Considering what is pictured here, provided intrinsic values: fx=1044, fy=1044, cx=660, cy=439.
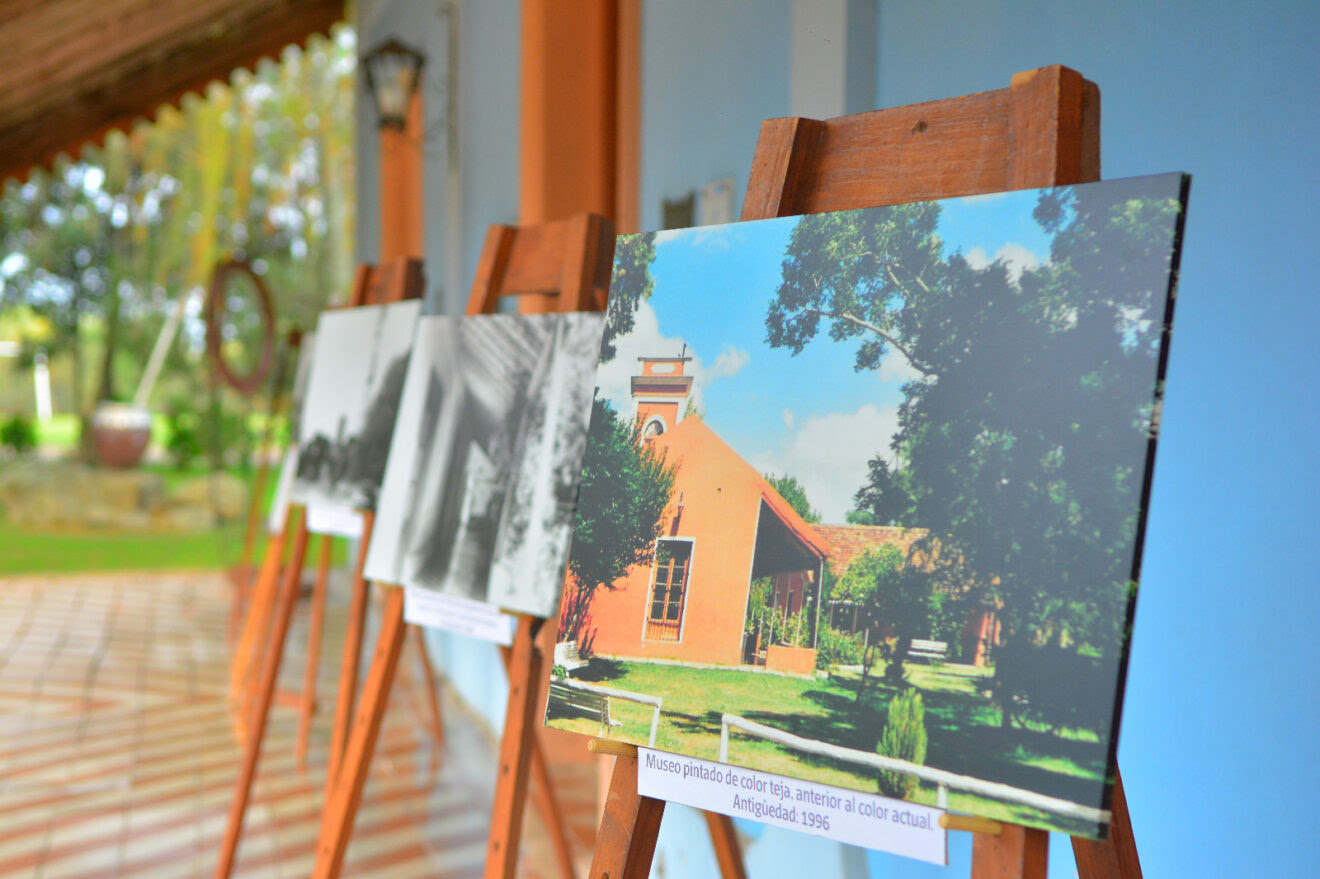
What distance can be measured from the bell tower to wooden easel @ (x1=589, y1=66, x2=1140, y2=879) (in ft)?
0.73

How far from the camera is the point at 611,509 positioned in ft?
4.37

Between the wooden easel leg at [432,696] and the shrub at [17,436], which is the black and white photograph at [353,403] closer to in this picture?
Answer: the wooden easel leg at [432,696]

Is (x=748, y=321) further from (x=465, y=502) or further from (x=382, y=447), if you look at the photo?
(x=382, y=447)

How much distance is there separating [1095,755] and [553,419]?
3.80 feet

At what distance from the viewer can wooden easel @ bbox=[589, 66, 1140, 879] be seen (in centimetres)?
109

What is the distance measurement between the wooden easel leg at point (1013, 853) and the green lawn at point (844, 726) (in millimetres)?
28

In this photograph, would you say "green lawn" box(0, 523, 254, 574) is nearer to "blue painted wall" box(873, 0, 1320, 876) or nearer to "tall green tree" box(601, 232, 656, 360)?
"tall green tree" box(601, 232, 656, 360)

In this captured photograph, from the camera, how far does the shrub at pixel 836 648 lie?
111 centimetres

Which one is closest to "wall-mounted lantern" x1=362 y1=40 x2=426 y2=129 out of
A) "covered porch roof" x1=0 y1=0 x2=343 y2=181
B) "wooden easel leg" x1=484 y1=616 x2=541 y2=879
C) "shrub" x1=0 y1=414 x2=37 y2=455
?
"covered porch roof" x1=0 y1=0 x2=343 y2=181

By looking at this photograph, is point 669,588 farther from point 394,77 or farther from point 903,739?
point 394,77

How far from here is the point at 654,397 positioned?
1.33 m

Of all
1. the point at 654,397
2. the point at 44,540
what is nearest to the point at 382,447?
the point at 654,397
